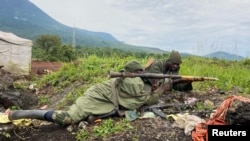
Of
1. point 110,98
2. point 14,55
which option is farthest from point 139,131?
point 14,55

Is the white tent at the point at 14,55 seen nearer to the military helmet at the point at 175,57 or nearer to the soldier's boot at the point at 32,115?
the soldier's boot at the point at 32,115

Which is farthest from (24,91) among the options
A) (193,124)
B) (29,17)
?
(29,17)

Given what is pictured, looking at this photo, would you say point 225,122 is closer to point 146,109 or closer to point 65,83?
point 146,109

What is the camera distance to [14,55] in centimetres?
1505

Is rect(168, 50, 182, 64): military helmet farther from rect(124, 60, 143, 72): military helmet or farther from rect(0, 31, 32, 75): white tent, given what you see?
rect(0, 31, 32, 75): white tent

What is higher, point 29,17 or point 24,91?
point 29,17

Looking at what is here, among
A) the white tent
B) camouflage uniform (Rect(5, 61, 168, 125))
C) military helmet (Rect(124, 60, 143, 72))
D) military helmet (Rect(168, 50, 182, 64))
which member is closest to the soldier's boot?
camouflage uniform (Rect(5, 61, 168, 125))

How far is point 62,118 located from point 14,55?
9609 millimetres

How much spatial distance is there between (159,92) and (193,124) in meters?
1.22

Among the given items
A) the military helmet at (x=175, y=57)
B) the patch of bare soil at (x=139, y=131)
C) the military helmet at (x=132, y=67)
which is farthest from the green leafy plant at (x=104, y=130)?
the military helmet at (x=175, y=57)

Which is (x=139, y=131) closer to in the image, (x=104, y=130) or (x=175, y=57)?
(x=104, y=130)

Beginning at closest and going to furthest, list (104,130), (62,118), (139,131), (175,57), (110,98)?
(139,131) < (104,130) < (62,118) < (110,98) < (175,57)

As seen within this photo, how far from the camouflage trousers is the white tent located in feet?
30.4

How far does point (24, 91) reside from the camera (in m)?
10.9
